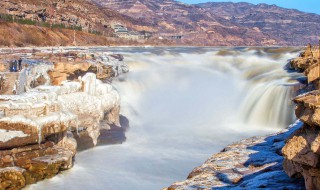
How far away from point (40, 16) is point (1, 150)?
54085 mm

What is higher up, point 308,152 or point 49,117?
point 308,152

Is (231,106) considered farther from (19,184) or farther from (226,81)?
(19,184)

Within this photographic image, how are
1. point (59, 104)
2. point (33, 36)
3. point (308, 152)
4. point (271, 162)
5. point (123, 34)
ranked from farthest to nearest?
point (123, 34), point (33, 36), point (59, 104), point (271, 162), point (308, 152)

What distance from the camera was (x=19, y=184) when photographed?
492 inches

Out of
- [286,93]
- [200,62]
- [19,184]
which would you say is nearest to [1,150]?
[19,184]

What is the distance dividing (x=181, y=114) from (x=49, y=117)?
36.2 feet

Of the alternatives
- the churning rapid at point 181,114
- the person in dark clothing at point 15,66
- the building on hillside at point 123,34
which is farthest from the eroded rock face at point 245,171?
the building on hillside at point 123,34

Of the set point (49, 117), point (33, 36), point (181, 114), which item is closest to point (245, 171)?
point (49, 117)

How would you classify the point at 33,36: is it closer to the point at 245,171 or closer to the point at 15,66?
the point at 15,66

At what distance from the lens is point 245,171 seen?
898 centimetres

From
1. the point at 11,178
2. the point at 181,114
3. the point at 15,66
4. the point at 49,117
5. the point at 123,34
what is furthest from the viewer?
the point at 123,34

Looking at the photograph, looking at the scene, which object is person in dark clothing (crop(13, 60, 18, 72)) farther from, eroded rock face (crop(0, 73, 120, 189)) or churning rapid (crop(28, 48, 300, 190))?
churning rapid (crop(28, 48, 300, 190))

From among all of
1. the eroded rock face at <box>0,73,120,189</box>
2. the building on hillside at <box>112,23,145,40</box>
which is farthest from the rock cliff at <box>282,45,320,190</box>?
the building on hillside at <box>112,23,145,40</box>

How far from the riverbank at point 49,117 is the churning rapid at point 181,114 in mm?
583
